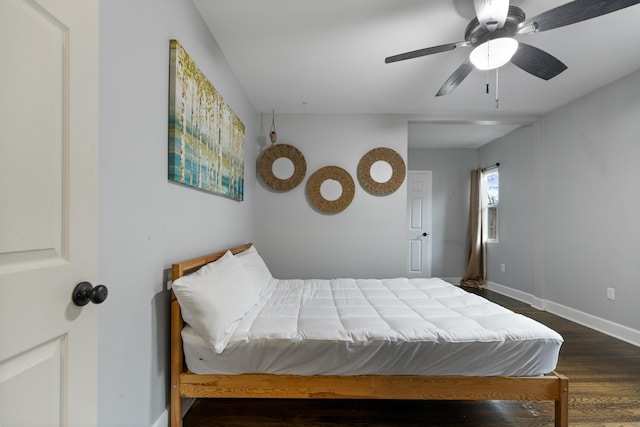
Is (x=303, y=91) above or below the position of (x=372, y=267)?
above

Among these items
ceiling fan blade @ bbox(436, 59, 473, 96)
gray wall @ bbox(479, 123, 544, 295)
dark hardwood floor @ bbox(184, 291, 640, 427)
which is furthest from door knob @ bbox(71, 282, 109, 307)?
gray wall @ bbox(479, 123, 544, 295)

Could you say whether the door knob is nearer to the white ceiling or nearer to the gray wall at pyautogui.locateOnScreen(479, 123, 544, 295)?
the white ceiling

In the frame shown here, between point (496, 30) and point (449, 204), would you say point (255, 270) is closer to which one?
point (496, 30)

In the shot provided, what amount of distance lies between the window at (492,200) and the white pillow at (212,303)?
462 cm

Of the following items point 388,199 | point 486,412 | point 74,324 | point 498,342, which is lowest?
point 486,412

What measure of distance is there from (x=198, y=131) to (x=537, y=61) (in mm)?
2230

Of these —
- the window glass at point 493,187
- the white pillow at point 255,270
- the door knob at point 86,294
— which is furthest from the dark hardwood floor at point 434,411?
the window glass at point 493,187

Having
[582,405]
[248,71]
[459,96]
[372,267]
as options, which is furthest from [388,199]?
[582,405]

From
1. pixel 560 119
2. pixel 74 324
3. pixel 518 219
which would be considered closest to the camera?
pixel 74 324

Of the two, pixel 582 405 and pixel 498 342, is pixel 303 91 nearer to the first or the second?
pixel 498 342

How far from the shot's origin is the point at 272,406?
1812mm

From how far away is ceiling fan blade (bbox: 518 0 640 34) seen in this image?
135cm

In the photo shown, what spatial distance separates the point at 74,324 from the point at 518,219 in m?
5.00

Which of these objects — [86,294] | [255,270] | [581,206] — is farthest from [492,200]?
[86,294]
